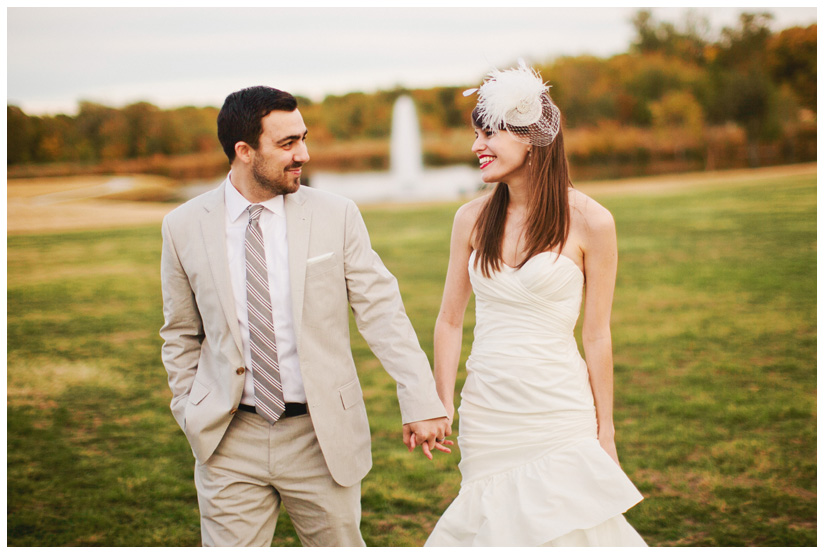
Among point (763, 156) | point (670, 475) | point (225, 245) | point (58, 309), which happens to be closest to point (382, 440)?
point (670, 475)

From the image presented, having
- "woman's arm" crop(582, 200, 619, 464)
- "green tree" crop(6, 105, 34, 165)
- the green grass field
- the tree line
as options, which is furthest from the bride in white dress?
the tree line

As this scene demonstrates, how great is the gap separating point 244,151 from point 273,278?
47cm

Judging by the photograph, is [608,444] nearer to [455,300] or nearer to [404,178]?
[455,300]

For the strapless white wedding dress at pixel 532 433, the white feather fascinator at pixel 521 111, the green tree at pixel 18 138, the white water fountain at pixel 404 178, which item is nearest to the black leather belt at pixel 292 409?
the strapless white wedding dress at pixel 532 433

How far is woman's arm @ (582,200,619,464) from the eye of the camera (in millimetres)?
2867

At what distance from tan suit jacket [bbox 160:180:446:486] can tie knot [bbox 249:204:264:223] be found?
0.33 feet

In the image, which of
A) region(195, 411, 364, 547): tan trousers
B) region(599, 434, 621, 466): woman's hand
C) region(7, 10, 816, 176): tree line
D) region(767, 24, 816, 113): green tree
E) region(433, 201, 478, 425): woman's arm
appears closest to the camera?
region(195, 411, 364, 547): tan trousers

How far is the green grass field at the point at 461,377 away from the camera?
4.57m

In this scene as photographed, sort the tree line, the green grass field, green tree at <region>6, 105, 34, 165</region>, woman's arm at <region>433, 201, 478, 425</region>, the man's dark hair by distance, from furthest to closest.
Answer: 1. the tree line
2. green tree at <region>6, 105, 34, 165</region>
3. the green grass field
4. woman's arm at <region>433, 201, 478, 425</region>
5. the man's dark hair

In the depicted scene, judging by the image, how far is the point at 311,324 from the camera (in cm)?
273

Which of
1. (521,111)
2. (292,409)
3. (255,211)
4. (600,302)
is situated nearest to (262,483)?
(292,409)

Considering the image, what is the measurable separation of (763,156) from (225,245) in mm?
31605

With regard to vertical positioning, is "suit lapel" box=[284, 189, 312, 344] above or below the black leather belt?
Answer: above

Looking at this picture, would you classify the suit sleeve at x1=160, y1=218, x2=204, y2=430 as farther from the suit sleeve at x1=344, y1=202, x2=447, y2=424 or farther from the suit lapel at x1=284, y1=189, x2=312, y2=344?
the suit sleeve at x1=344, y1=202, x2=447, y2=424
